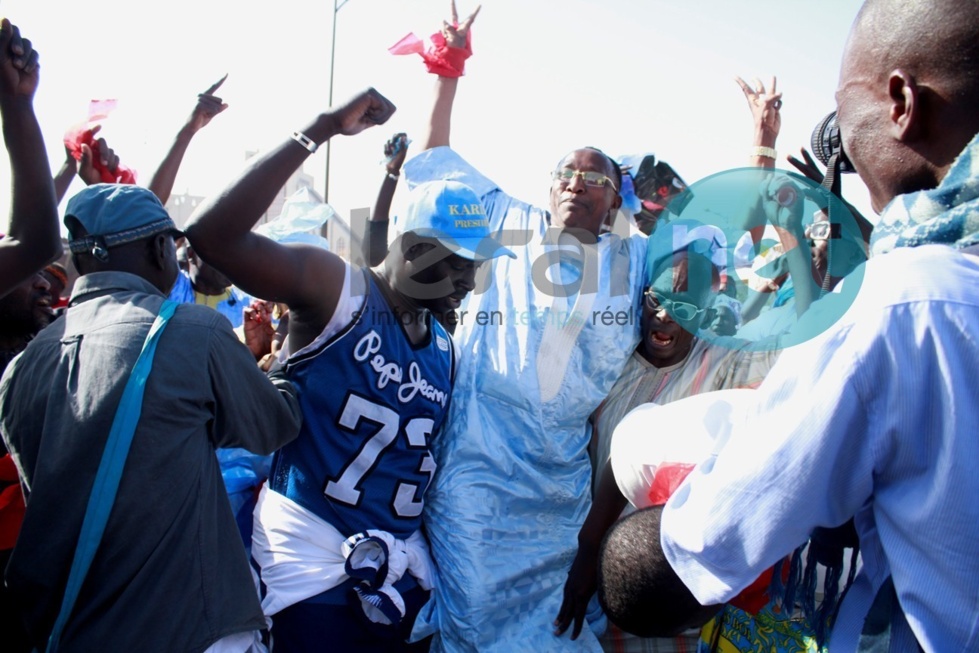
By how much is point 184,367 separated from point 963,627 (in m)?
1.54

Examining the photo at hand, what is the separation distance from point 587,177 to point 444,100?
2.20 ft

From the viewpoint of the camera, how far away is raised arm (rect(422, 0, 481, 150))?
2953 millimetres

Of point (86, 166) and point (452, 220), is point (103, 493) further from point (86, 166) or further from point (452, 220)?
point (86, 166)

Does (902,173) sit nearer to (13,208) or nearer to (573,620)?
(573,620)

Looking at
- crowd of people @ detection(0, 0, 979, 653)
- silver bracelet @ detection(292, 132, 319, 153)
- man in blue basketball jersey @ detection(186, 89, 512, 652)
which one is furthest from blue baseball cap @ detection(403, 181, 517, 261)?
silver bracelet @ detection(292, 132, 319, 153)

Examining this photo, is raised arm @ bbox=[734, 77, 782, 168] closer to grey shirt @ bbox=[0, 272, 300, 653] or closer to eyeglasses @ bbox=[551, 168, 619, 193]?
eyeglasses @ bbox=[551, 168, 619, 193]

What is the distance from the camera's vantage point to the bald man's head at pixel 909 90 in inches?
35.9

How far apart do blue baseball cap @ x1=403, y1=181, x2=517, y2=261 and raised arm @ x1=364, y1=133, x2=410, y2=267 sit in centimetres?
102

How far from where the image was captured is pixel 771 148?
2.95 meters

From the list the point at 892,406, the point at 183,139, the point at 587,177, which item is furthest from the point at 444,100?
the point at 892,406

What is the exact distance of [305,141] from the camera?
2.05m

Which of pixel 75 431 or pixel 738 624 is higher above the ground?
pixel 75 431

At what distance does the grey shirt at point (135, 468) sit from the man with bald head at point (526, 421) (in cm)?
77

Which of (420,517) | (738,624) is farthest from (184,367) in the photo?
(738,624)
